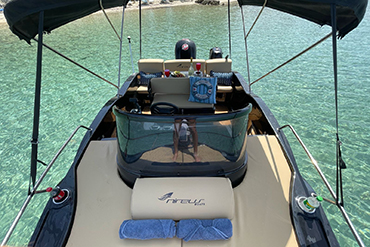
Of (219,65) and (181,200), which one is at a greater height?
(219,65)

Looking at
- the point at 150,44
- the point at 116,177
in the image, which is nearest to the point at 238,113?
the point at 116,177

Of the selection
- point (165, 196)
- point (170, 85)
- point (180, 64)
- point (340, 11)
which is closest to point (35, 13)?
point (165, 196)

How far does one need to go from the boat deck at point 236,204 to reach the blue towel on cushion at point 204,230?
74 millimetres

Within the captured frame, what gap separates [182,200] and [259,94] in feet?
20.0

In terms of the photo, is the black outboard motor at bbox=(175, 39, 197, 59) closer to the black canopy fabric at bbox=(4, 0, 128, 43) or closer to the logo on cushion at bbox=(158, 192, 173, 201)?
the black canopy fabric at bbox=(4, 0, 128, 43)

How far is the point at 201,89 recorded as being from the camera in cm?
441

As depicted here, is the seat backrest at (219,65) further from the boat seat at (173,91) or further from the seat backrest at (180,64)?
the boat seat at (173,91)

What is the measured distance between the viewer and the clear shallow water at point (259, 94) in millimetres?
3961

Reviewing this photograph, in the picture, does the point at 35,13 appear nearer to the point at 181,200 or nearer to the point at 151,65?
the point at 181,200

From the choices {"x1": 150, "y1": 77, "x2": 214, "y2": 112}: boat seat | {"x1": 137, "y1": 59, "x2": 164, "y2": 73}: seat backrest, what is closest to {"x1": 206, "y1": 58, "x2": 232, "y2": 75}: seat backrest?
{"x1": 137, "y1": 59, "x2": 164, "y2": 73}: seat backrest

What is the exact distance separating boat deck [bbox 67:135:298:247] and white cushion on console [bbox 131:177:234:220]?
21 centimetres

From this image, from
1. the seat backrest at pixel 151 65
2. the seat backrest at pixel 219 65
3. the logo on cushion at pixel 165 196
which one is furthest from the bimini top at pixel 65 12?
the seat backrest at pixel 151 65

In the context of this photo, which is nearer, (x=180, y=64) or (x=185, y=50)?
(x=180, y=64)

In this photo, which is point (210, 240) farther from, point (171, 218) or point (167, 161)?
point (167, 161)
